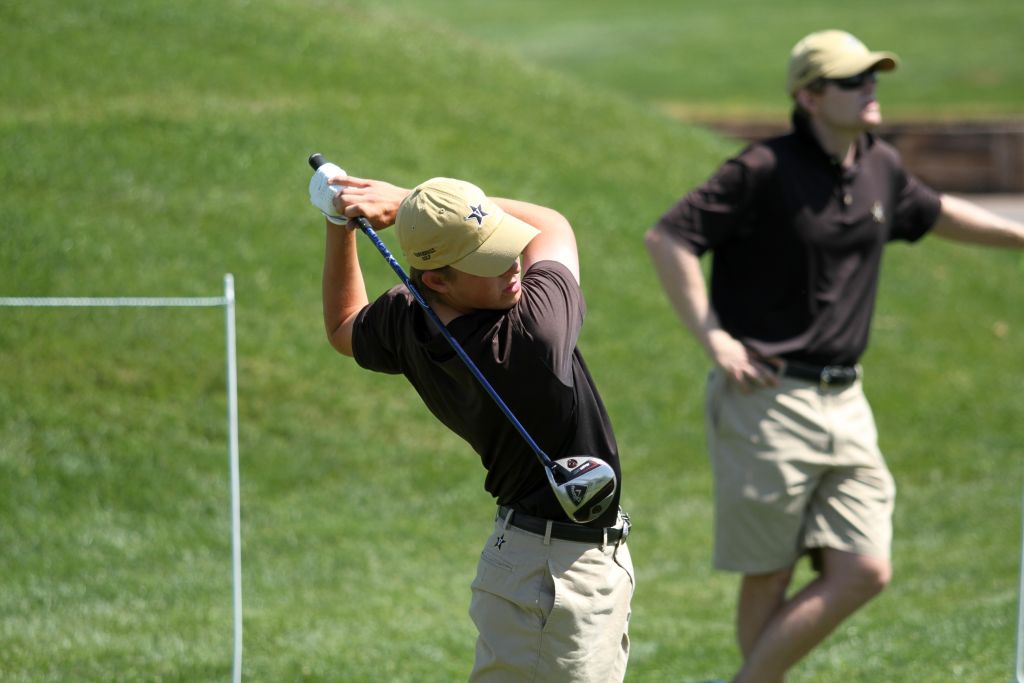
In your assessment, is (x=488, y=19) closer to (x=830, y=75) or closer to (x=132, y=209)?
(x=132, y=209)

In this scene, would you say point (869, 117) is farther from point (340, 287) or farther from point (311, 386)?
point (311, 386)

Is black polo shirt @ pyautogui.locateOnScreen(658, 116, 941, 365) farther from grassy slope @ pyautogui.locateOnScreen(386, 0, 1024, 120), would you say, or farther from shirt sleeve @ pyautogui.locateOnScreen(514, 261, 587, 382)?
grassy slope @ pyautogui.locateOnScreen(386, 0, 1024, 120)

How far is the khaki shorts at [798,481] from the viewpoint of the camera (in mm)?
4840

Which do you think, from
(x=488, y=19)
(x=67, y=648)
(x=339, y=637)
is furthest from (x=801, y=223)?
→ (x=488, y=19)

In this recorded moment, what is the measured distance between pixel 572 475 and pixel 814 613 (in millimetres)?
1836

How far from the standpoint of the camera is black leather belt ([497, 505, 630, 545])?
3.46 metres

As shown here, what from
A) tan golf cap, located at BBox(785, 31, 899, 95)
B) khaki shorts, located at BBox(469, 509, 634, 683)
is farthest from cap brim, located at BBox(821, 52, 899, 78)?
khaki shorts, located at BBox(469, 509, 634, 683)

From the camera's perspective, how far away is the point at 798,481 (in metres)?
4.86

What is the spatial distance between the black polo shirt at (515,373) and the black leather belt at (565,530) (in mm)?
17

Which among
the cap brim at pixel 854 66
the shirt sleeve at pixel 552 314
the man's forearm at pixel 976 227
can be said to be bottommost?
the man's forearm at pixel 976 227

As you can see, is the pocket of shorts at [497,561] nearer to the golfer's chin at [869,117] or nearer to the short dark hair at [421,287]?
the short dark hair at [421,287]

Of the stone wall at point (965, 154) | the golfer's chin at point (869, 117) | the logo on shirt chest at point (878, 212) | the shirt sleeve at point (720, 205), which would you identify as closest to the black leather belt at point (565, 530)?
the shirt sleeve at point (720, 205)

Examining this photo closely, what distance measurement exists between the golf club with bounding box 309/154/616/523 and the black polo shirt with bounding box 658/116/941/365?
5.91 ft

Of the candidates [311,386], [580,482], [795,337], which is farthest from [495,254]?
[311,386]
